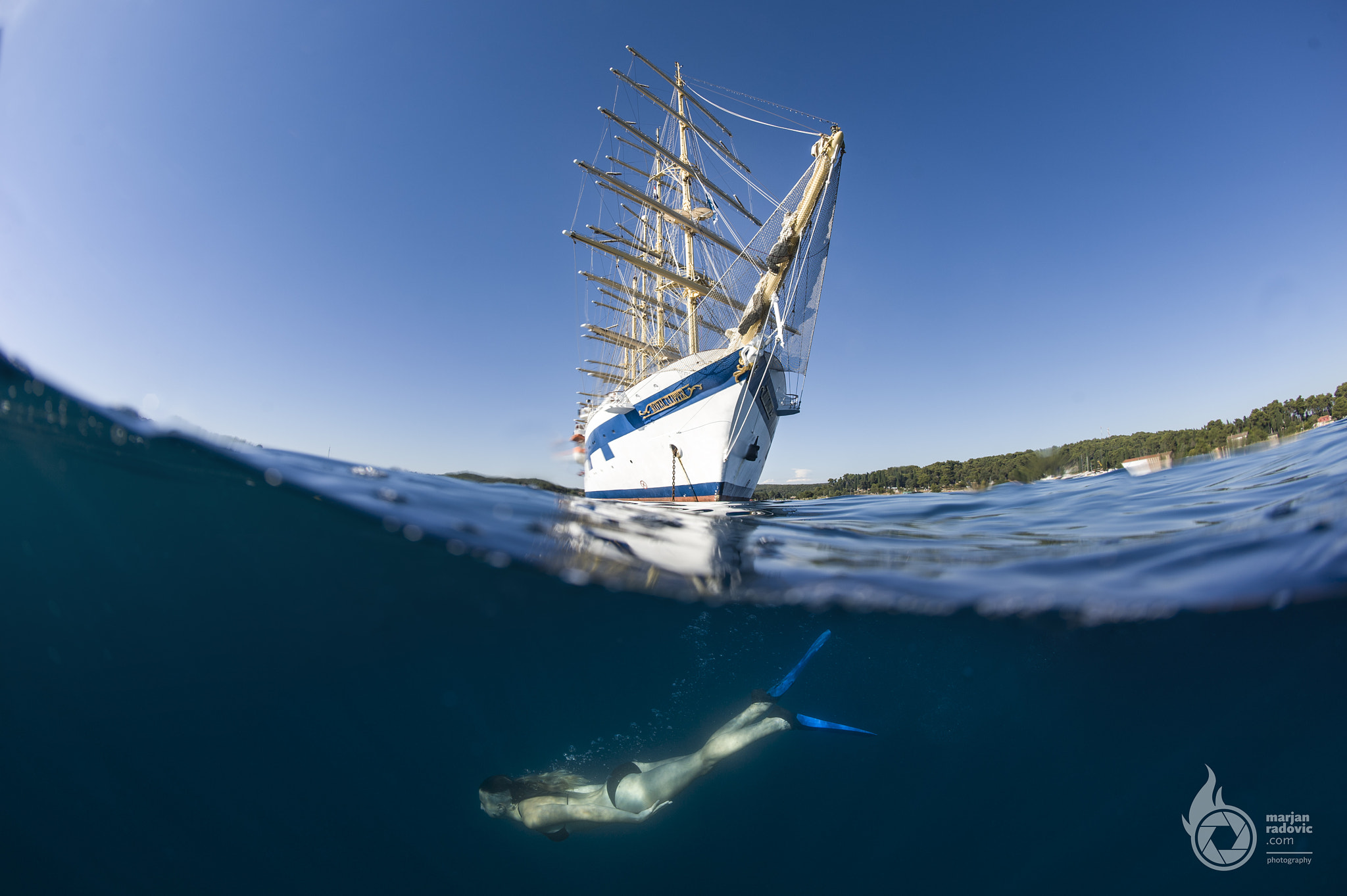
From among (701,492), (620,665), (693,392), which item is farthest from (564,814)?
(693,392)

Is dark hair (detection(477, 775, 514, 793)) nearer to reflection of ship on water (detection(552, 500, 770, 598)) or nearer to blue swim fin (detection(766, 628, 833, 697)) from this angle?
reflection of ship on water (detection(552, 500, 770, 598))

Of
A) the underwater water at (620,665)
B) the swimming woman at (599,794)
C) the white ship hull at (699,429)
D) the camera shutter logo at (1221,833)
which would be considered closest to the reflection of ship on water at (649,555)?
the underwater water at (620,665)

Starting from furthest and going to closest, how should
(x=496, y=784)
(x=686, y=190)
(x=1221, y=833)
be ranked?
(x=686, y=190) < (x=496, y=784) < (x=1221, y=833)

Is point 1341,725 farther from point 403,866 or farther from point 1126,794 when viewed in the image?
point 403,866

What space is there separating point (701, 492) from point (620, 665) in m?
9.15

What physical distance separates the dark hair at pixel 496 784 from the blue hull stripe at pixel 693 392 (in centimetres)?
1287

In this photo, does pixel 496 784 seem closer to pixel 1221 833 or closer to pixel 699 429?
pixel 1221 833

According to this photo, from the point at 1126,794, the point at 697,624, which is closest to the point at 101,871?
the point at 697,624

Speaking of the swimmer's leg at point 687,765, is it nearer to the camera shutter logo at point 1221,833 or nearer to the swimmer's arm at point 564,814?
the swimmer's arm at point 564,814

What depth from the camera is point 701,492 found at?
18.4 m

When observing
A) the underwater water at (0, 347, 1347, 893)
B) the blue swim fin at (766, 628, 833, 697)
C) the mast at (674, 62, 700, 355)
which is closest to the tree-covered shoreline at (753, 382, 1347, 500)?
the underwater water at (0, 347, 1347, 893)

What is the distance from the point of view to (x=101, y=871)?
7.18 meters

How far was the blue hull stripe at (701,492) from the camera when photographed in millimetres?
18047

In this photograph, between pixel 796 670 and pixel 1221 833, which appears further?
pixel 796 670
